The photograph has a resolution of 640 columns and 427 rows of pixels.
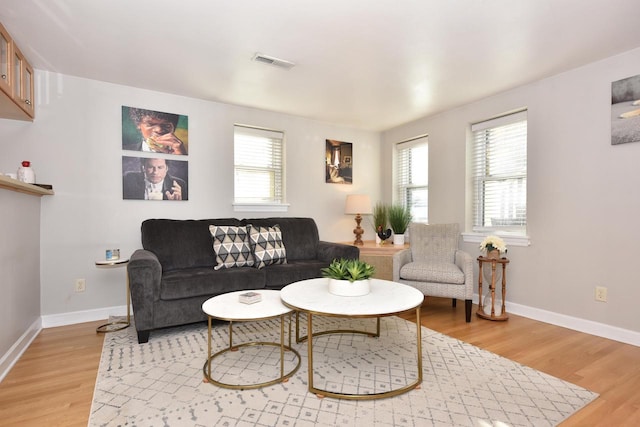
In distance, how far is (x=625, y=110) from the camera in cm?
269

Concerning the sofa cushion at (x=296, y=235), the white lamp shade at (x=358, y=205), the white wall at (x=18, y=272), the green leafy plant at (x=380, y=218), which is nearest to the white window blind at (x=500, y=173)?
the green leafy plant at (x=380, y=218)

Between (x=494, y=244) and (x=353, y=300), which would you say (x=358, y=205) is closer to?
(x=494, y=244)

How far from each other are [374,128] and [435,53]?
2321 millimetres

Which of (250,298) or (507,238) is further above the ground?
(507,238)

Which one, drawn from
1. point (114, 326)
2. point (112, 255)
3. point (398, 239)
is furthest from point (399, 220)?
point (114, 326)

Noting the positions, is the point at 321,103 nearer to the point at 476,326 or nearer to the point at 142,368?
the point at 476,326

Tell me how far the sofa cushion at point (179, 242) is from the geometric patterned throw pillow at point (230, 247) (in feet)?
0.53

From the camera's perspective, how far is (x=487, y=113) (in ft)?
12.2

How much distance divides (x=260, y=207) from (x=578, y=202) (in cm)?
319

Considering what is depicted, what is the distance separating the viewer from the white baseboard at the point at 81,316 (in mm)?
3061

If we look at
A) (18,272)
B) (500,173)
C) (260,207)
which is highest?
(500,173)

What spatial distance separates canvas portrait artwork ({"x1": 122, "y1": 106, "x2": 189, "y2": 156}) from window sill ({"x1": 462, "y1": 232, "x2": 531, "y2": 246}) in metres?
3.28

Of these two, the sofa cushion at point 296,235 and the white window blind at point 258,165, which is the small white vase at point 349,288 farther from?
the white window blind at point 258,165

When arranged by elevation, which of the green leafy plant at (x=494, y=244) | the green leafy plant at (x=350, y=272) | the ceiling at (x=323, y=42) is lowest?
the green leafy plant at (x=350, y=272)
